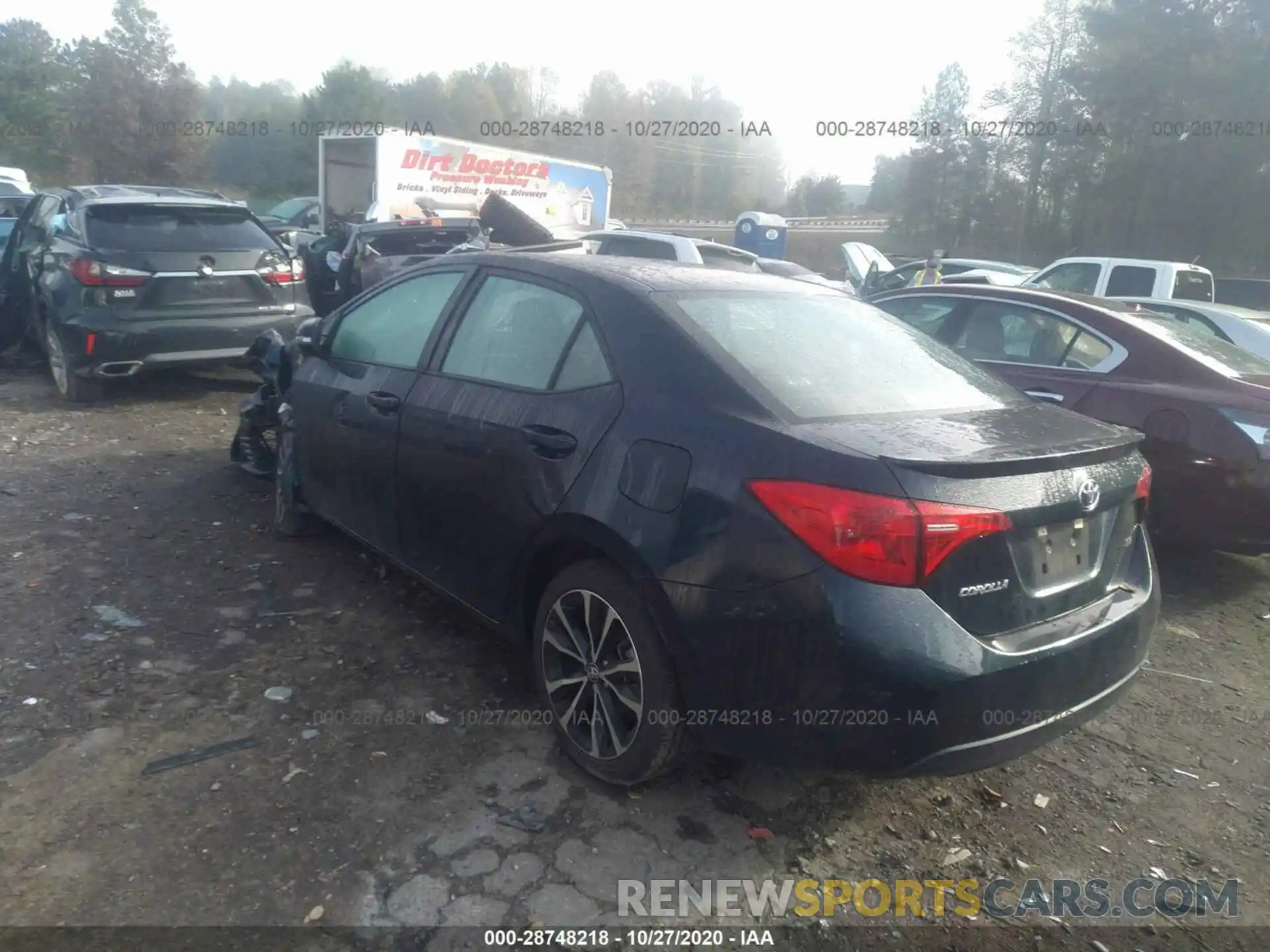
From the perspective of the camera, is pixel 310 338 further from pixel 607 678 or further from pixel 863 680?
pixel 863 680

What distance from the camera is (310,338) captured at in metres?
4.79

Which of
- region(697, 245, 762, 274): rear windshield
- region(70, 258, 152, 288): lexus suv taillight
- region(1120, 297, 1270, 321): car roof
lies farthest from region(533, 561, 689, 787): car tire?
region(697, 245, 762, 274): rear windshield

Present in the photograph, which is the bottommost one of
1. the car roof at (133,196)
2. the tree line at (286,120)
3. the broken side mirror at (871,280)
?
the broken side mirror at (871,280)

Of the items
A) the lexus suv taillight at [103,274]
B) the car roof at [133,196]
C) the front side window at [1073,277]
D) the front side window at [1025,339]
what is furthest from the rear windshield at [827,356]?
the front side window at [1073,277]

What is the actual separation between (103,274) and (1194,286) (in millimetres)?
13263

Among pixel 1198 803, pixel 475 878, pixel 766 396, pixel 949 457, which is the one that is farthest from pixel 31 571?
pixel 1198 803

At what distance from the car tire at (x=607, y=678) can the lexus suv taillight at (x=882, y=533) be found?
62 centimetres

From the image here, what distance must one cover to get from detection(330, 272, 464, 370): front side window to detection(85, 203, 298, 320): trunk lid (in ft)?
12.8

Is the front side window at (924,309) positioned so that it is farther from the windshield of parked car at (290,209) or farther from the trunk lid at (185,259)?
the windshield of parked car at (290,209)

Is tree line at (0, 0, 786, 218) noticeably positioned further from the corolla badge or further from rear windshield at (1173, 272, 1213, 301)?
the corolla badge

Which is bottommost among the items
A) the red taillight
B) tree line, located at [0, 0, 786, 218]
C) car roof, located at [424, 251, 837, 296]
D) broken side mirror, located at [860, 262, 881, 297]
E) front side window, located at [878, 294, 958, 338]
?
broken side mirror, located at [860, 262, 881, 297]

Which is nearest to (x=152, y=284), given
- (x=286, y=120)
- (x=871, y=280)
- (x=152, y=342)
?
(x=152, y=342)

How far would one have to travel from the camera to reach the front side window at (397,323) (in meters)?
4.06

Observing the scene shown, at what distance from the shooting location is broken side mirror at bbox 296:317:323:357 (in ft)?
15.6
